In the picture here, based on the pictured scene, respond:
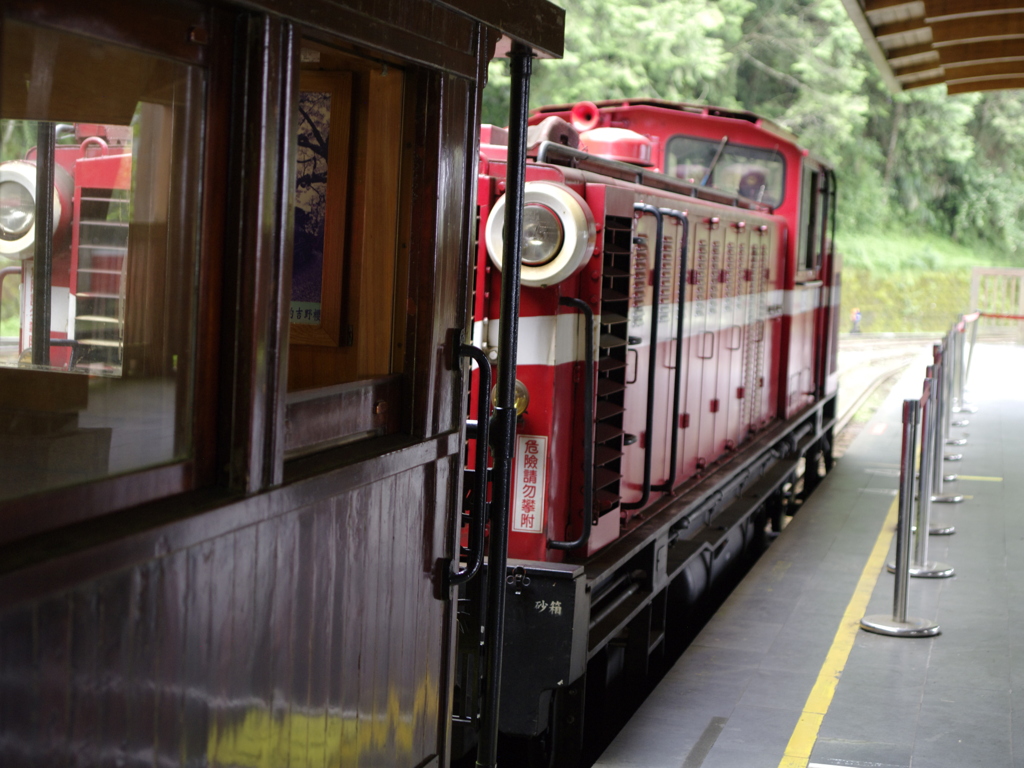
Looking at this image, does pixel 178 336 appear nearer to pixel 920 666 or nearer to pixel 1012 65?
pixel 920 666

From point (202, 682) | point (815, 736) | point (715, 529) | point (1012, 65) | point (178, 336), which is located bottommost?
point (815, 736)

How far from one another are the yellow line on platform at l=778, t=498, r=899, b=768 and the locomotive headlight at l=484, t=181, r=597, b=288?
211 cm

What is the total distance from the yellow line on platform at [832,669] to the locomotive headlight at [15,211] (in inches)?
130

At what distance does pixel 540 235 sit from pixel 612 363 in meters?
0.89

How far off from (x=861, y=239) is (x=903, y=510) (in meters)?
37.8

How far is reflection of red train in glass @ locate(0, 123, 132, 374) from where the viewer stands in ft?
7.00

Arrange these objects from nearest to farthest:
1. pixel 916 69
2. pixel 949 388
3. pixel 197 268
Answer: pixel 197 268 < pixel 916 69 < pixel 949 388

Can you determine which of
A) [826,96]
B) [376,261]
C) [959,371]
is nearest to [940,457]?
[959,371]

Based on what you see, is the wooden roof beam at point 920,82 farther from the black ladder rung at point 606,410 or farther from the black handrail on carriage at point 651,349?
the black ladder rung at point 606,410

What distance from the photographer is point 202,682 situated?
2.01 meters

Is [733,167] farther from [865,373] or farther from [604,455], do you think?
[865,373]

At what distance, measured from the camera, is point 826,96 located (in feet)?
118

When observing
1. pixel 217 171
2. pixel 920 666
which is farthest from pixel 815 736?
pixel 217 171

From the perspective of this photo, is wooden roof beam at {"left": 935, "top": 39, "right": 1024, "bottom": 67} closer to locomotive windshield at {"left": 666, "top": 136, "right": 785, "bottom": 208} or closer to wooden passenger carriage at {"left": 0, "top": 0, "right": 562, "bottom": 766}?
locomotive windshield at {"left": 666, "top": 136, "right": 785, "bottom": 208}
